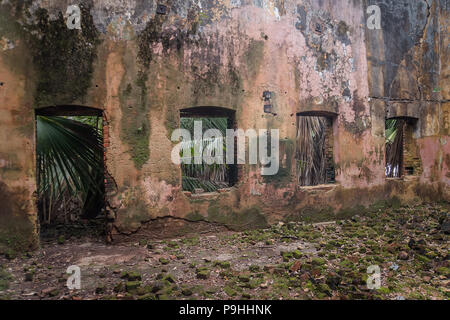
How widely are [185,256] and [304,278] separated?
1.69 m

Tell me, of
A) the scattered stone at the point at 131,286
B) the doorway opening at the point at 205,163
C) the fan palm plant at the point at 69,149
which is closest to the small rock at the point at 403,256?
the doorway opening at the point at 205,163

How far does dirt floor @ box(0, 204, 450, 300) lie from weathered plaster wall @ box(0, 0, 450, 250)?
1.54 feet

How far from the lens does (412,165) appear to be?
7.79 meters

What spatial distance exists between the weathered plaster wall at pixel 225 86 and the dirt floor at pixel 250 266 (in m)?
0.47

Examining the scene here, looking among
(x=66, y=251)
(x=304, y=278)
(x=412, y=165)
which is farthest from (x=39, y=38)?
(x=412, y=165)

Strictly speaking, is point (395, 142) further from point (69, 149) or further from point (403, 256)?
point (69, 149)

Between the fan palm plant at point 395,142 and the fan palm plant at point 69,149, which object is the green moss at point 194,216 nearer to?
the fan palm plant at point 69,149

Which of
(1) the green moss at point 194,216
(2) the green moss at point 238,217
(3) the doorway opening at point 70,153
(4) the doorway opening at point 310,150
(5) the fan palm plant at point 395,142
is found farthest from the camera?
(4) the doorway opening at point 310,150

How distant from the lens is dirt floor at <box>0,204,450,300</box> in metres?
3.32

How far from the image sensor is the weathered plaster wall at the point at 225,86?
4426 millimetres

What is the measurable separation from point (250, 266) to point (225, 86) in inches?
118

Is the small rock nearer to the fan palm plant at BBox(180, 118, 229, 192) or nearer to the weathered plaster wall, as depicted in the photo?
the weathered plaster wall

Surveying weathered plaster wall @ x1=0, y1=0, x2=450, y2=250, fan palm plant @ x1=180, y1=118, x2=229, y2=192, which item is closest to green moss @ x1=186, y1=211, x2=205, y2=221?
weathered plaster wall @ x1=0, y1=0, x2=450, y2=250
